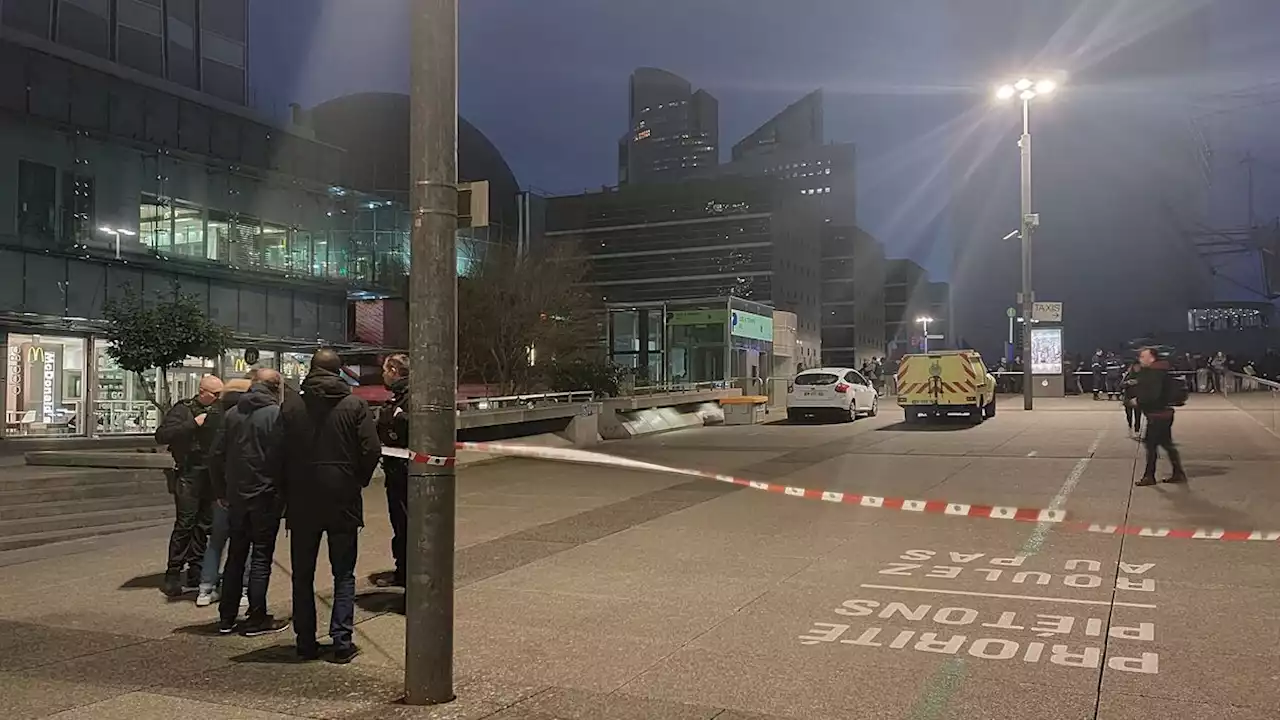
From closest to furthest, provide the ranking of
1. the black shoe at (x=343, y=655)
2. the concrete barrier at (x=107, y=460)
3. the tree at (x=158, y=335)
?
the black shoe at (x=343, y=655), the concrete barrier at (x=107, y=460), the tree at (x=158, y=335)

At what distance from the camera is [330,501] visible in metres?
5.60

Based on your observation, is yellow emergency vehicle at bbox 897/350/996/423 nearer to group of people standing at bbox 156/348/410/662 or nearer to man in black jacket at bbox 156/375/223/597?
group of people standing at bbox 156/348/410/662

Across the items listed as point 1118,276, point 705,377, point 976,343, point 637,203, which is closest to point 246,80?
point 705,377

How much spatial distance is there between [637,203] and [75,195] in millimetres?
90019

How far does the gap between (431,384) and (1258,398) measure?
2186cm

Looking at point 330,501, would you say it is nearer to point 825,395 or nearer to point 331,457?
point 331,457

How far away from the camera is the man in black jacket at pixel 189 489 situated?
7.25 m

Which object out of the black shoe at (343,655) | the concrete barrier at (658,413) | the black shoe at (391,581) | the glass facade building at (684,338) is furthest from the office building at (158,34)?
the black shoe at (343,655)

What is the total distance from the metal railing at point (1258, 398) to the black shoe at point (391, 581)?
16.6 metres

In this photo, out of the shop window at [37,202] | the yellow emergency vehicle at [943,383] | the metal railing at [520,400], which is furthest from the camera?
the shop window at [37,202]

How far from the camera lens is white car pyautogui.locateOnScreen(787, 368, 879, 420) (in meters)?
25.0

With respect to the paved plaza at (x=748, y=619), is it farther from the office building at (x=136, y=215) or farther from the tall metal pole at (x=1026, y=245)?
the tall metal pole at (x=1026, y=245)

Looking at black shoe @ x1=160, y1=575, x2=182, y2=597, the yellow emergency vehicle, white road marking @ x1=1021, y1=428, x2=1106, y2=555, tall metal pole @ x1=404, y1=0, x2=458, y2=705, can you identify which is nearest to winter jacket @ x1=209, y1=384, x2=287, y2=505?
black shoe @ x1=160, y1=575, x2=182, y2=597

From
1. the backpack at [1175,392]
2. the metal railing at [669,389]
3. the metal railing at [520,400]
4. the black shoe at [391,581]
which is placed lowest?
the black shoe at [391,581]
